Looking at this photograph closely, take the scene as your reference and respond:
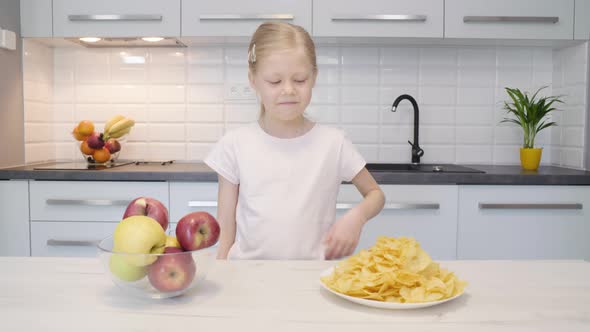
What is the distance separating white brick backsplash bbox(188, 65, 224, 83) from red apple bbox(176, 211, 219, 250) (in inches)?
73.2

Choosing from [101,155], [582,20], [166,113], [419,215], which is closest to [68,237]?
[101,155]

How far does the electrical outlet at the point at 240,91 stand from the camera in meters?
2.48

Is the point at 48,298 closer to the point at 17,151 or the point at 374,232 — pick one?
the point at 374,232

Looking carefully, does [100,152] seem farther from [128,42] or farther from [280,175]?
[280,175]

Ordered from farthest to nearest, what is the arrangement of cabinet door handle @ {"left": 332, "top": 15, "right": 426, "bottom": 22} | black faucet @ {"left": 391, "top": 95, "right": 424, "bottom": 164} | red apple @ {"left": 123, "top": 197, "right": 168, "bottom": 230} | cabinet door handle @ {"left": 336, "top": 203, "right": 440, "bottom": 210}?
black faucet @ {"left": 391, "top": 95, "right": 424, "bottom": 164} → cabinet door handle @ {"left": 332, "top": 15, "right": 426, "bottom": 22} → cabinet door handle @ {"left": 336, "top": 203, "right": 440, "bottom": 210} → red apple @ {"left": 123, "top": 197, "right": 168, "bottom": 230}

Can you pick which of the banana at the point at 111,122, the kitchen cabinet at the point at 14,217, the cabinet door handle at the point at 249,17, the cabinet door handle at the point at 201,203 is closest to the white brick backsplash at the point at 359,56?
the cabinet door handle at the point at 249,17

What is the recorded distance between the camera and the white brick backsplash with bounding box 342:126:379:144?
250 cm

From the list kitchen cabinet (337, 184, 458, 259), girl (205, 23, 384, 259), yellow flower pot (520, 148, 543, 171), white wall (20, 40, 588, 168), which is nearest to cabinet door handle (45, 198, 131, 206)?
white wall (20, 40, 588, 168)

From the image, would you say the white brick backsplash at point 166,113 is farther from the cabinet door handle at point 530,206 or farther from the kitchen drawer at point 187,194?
the cabinet door handle at point 530,206

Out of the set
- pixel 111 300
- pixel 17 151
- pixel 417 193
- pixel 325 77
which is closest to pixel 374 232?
pixel 417 193

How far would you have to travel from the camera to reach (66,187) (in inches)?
78.8

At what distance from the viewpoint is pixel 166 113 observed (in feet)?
8.22

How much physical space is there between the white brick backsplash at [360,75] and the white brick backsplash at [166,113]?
820 mm

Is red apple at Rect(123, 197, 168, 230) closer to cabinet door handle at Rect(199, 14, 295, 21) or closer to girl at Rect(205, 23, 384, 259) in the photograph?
girl at Rect(205, 23, 384, 259)
